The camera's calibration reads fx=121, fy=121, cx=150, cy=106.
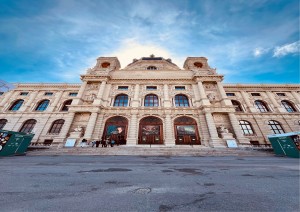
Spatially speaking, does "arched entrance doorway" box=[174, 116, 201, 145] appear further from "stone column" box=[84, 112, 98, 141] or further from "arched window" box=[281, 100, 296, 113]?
"arched window" box=[281, 100, 296, 113]

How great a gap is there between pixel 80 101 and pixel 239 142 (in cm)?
2158

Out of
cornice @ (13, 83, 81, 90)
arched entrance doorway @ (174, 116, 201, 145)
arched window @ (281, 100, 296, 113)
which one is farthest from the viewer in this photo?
cornice @ (13, 83, 81, 90)

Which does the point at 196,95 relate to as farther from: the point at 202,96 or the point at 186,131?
the point at 186,131

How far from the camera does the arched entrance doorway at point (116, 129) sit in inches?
627

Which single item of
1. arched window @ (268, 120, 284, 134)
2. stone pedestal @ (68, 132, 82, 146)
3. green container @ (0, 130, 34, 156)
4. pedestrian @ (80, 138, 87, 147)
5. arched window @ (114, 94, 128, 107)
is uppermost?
arched window @ (114, 94, 128, 107)

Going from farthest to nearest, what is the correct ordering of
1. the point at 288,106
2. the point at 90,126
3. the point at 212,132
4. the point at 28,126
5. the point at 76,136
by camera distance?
the point at 288,106 < the point at 28,126 < the point at 90,126 < the point at 212,132 < the point at 76,136

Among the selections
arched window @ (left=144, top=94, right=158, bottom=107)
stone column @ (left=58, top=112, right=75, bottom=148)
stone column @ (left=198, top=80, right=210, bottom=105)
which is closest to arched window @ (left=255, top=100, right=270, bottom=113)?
stone column @ (left=198, top=80, right=210, bottom=105)

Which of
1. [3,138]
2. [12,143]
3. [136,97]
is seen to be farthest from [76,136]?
[136,97]

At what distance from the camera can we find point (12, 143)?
9.01m

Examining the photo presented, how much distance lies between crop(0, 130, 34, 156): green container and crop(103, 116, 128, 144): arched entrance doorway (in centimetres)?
761

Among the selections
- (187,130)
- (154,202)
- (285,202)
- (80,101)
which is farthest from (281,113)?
(80,101)

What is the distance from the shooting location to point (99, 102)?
1734cm

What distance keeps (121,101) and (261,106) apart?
24554 mm

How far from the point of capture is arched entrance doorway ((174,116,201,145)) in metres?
15.8
